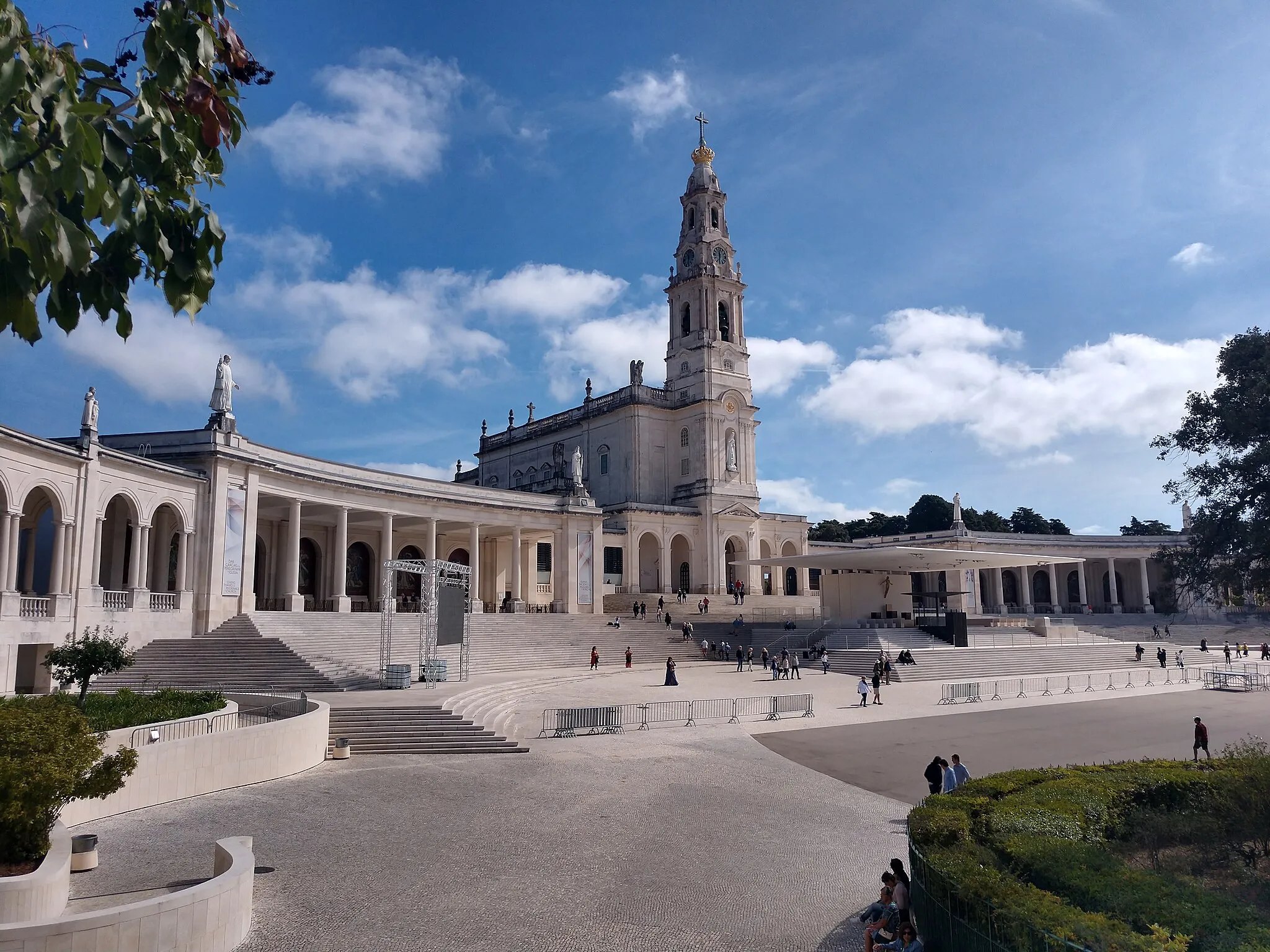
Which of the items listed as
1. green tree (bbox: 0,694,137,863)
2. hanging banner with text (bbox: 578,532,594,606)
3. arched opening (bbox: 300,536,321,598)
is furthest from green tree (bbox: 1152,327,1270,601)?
arched opening (bbox: 300,536,321,598)

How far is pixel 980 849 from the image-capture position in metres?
9.23

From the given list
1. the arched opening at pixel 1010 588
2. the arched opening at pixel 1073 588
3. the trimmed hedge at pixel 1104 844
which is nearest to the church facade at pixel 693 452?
the arched opening at pixel 1010 588

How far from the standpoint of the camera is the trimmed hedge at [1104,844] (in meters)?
Answer: 7.09

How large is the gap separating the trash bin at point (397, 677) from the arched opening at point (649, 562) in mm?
38105

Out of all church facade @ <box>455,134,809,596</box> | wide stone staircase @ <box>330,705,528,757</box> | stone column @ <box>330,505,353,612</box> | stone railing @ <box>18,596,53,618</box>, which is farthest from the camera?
church facade @ <box>455,134,809,596</box>

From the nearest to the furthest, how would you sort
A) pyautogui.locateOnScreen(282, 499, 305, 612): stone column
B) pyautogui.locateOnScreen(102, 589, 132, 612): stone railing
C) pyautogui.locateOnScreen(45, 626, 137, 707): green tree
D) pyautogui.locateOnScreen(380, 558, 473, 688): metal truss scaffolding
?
pyautogui.locateOnScreen(45, 626, 137, 707): green tree
pyautogui.locateOnScreen(380, 558, 473, 688): metal truss scaffolding
pyautogui.locateOnScreen(102, 589, 132, 612): stone railing
pyautogui.locateOnScreen(282, 499, 305, 612): stone column

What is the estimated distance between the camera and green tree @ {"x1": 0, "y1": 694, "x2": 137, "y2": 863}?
9.55 meters

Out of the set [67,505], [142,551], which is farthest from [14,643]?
[142,551]

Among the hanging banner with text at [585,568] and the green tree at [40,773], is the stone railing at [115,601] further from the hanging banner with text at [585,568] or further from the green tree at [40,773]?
the hanging banner with text at [585,568]

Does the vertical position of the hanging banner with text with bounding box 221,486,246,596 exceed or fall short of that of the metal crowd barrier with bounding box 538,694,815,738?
it exceeds it

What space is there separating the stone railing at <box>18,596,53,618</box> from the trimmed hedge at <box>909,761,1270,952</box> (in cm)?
2679

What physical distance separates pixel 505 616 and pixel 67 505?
20.6 meters

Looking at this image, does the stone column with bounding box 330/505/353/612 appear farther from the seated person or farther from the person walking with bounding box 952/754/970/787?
the seated person

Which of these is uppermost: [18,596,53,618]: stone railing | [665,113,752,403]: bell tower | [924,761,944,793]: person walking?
[665,113,752,403]: bell tower
